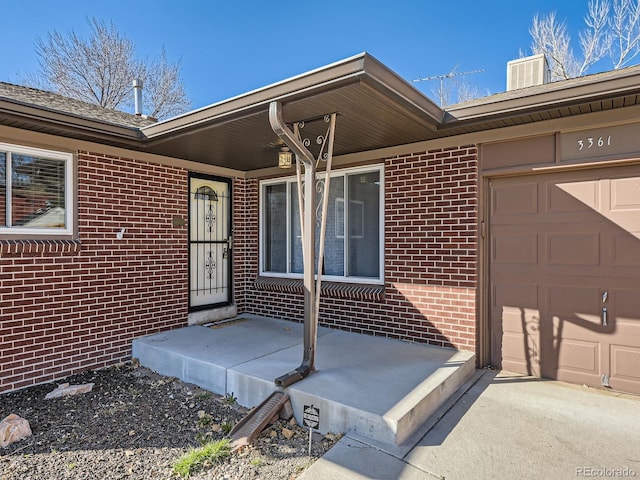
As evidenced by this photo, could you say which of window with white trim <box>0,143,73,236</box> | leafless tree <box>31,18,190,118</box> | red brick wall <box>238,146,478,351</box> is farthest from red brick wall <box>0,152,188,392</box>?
leafless tree <box>31,18,190,118</box>

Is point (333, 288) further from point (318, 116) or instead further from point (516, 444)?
point (516, 444)

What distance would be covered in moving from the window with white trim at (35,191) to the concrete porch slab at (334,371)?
1670 millimetres

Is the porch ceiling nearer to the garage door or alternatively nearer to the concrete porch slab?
the garage door

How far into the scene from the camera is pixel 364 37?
9.97 meters

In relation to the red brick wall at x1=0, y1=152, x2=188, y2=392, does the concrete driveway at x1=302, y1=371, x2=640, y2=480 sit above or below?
below

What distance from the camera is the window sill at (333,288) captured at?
4832 mm

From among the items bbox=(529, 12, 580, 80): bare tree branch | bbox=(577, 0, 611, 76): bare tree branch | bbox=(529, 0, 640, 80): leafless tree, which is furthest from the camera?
bbox=(529, 12, 580, 80): bare tree branch

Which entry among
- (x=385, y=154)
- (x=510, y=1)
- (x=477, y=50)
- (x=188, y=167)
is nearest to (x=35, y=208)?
(x=188, y=167)

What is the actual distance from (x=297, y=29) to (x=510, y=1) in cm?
556

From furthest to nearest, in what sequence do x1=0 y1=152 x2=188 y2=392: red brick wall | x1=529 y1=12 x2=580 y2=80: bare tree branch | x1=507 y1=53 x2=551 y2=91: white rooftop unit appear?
x1=529 y1=12 x2=580 y2=80: bare tree branch → x1=507 y1=53 x2=551 y2=91: white rooftop unit → x1=0 y1=152 x2=188 y2=392: red brick wall

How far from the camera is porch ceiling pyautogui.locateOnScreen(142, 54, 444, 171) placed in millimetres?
2816

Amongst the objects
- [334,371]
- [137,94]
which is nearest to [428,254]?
[334,371]

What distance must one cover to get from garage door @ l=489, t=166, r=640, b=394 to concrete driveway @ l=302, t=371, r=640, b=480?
39cm

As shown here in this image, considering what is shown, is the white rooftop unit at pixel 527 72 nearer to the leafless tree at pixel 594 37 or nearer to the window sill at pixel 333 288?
the window sill at pixel 333 288
